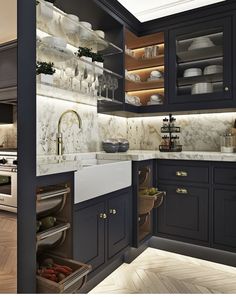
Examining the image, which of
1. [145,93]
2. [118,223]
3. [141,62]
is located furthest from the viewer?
[145,93]

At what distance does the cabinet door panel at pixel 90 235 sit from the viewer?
5.35 feet

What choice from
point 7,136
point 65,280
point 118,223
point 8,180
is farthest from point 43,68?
point 65,280

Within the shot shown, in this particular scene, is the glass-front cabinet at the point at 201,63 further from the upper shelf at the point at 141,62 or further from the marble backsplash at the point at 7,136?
the marble backsplash at the point at 7,136

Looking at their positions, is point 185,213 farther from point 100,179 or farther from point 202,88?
point 202,88

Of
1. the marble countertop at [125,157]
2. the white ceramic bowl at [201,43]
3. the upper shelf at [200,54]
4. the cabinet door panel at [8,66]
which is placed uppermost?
the white ceramic bowl at [201,43]

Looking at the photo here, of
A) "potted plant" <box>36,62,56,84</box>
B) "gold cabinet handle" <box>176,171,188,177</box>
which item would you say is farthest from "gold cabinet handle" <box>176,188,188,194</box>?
"potted plant" <box>36,62,56,84</box>

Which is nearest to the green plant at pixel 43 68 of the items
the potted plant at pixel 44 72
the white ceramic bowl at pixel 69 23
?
the potted plant at pixel 44 72

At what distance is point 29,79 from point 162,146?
6.24 ft

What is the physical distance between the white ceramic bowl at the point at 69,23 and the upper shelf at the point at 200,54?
1228 millimetres

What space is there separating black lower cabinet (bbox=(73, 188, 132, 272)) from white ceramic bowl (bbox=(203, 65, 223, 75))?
1567 millimetres

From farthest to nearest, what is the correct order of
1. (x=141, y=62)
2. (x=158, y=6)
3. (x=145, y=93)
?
1. (x=145, y=93)
2. (x=141, y=62)
3. (x=158, y=6)

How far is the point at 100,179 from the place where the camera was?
1.83 metres

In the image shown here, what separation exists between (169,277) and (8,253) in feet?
4.32

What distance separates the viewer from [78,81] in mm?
2492
